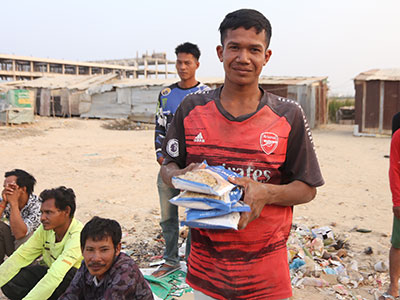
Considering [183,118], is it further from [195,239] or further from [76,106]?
[76,106]

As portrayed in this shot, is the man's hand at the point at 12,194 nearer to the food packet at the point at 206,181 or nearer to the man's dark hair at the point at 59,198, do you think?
the man's dark hair at the point at 59,198

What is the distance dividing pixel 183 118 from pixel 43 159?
30.2ft

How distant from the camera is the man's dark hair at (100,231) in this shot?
2355 millimetres

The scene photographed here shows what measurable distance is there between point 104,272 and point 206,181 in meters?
1.53

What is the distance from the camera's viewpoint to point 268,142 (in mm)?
1319

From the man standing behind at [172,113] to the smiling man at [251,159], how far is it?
179 centimetres

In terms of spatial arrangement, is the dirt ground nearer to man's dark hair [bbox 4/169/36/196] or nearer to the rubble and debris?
the rubble and debris

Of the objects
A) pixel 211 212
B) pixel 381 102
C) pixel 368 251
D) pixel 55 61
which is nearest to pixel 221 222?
pixel 211 212

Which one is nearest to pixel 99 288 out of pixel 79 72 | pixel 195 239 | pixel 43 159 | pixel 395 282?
pixel 195 239

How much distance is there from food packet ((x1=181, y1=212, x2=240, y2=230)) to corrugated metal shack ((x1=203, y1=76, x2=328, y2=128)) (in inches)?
650

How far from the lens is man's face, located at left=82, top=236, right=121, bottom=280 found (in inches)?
91.2

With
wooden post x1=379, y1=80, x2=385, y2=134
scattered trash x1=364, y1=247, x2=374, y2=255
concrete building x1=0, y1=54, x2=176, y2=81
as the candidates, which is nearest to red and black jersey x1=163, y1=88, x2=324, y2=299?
scattered trash x1=364, y1=247, x2=374, y2=255

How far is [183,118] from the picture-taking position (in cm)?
148

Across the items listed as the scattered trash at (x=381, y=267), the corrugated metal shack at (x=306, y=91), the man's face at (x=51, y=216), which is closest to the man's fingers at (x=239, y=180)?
the man's face at (x=51, y=216)
